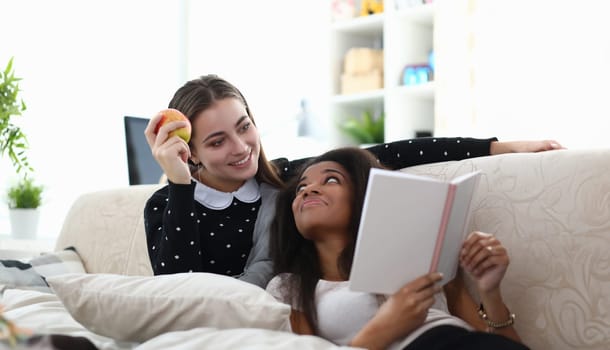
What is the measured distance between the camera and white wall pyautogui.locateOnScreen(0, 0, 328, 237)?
3910 mm

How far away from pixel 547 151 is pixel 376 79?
269 cm

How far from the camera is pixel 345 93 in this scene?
4188mm

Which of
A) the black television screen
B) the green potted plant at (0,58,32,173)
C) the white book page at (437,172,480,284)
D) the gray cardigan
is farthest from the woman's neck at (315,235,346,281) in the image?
the green potted plant at (0,58,32,173)

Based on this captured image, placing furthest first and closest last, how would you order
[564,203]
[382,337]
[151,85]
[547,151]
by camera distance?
[151,85] → [547,151] → [564,203] → [382,337]

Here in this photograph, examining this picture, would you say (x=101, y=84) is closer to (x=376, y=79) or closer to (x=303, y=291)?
(x=376, y=79)

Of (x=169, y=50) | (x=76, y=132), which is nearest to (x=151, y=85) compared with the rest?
(x=169, y=50)

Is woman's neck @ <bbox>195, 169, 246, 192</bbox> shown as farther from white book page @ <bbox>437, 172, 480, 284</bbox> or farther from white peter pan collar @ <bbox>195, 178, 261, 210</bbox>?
white book page @ <bbox>437, 172, 480, 284</bbox>

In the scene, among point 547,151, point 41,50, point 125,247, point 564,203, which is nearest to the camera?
point 564,203

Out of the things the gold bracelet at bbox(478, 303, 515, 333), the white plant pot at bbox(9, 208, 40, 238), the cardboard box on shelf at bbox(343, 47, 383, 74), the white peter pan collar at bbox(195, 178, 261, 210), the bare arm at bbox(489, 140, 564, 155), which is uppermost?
the cardboard box on shelf at bbox(343, 47, 383, 74)

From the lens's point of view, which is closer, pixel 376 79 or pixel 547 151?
pixel 547 151

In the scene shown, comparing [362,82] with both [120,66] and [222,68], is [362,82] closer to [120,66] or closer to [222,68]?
[222,68]

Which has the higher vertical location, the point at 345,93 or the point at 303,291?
the point at 345,93

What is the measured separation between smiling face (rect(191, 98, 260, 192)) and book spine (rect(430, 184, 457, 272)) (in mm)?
616

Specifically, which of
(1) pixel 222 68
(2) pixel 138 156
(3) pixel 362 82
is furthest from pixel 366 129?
(2) pixel 138 156
